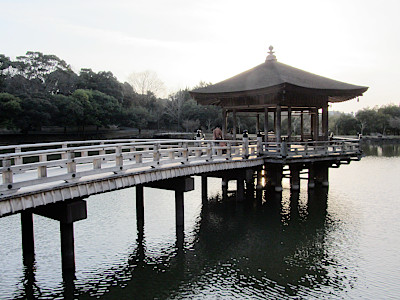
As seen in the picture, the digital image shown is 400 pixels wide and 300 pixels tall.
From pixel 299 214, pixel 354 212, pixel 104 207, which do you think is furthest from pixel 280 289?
pixel 104 207

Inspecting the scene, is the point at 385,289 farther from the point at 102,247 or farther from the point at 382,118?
the point at 382,118

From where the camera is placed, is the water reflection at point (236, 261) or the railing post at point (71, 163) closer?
the railing post at point (71, 163)

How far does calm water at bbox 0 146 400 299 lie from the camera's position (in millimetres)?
10477

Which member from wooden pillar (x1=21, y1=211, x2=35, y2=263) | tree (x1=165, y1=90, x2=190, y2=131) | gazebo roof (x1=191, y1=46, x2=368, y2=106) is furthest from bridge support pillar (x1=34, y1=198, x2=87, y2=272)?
tree (x1=165, y1=90, x2=190, y2=131)

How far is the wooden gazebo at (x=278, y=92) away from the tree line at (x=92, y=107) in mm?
26322

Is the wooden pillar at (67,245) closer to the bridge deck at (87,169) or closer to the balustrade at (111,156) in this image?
the bridge deck at (87,169)

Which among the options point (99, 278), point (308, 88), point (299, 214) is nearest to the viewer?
point (99, 278)

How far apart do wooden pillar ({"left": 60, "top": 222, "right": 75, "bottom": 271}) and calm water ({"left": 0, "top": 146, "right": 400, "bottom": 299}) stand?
0.38 metres

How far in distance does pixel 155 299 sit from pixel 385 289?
6310 millimetres

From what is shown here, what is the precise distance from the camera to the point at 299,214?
18094 mm

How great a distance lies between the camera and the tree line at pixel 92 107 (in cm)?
4962

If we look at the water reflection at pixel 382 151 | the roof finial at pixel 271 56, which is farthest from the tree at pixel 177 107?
the roof finial at pixel 271 56

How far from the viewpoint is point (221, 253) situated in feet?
43.3

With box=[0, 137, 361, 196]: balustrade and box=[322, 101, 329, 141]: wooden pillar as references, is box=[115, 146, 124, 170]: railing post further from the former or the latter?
box=[322, 101, 329, 141]: wooden pillar
